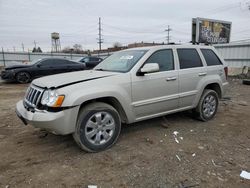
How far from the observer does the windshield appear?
12.8 feet

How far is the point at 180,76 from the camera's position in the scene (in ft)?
14.1

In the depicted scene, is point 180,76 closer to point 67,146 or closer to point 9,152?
point 67,146

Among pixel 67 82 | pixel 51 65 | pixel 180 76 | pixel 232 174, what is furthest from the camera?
pixel 51 65

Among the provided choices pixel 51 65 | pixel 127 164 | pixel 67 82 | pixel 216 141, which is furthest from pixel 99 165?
pixel 51 65

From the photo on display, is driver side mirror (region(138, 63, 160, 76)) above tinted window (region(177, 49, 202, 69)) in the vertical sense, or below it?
below

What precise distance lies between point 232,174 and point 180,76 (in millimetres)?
2084

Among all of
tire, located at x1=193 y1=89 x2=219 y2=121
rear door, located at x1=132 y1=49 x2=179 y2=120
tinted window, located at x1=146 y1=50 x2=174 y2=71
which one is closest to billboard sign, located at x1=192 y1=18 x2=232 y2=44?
tire, located at x1=193 y1=89 x2=219 y2=121

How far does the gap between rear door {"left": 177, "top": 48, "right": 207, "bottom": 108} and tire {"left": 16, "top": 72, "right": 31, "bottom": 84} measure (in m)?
9.29

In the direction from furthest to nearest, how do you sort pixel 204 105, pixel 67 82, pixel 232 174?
pixel 204 105 → pixel 67 82 → pixel 232 174

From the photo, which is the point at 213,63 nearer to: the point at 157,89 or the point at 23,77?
the point at 157,89

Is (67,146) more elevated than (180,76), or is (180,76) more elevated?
(180,76)

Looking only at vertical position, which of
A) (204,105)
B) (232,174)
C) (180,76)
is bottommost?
(232,174)

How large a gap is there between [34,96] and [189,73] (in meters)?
3.07

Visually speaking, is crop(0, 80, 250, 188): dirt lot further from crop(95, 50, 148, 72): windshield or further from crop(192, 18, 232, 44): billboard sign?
crop(192, 18, 232, 44): billboard sign
